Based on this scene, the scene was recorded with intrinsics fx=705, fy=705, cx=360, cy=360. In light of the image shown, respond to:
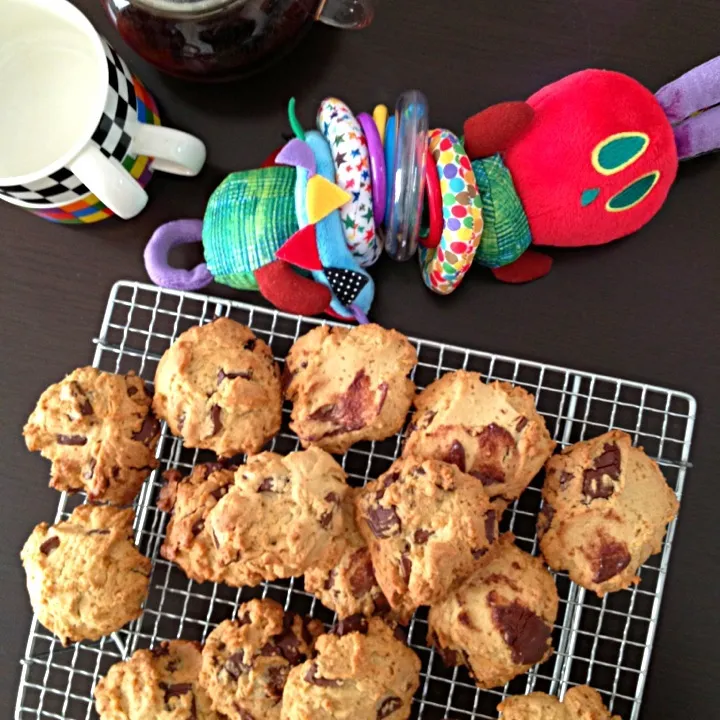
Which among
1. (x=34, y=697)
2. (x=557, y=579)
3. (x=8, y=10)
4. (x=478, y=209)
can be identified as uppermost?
(x=8, y=10)

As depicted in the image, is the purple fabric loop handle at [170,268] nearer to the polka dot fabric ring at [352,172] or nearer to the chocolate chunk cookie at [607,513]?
the polka dot fabric ring at [352,172]

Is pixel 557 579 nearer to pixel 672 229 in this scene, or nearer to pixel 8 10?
pixel 672 229

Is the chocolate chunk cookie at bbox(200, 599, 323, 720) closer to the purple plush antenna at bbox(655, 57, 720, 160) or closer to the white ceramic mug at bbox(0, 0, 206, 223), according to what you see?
the white ceramic mug at bbox(0, 0, 206, 223)

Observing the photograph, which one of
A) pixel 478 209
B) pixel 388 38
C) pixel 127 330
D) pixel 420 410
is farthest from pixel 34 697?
pixel 388 38

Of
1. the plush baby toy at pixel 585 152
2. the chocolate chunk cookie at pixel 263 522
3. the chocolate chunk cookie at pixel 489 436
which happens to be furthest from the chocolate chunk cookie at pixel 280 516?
the plush baby toy at pixel 585 152

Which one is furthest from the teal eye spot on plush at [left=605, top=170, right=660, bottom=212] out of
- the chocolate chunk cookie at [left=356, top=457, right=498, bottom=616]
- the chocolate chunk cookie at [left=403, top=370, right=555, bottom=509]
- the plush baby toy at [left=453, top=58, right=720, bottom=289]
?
the chocolate chunk cookie at [left=356, top=457, right=498, bottom=616]
